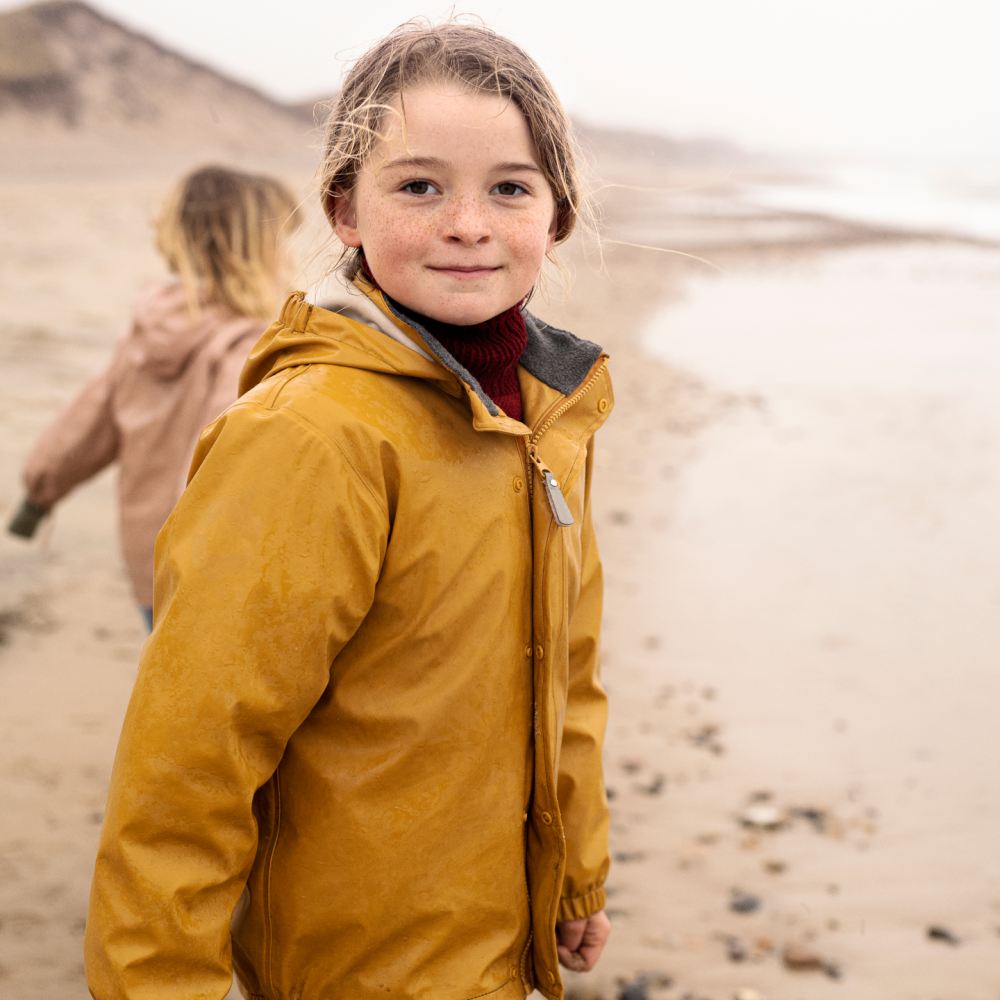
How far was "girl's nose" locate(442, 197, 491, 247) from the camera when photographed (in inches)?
54.5

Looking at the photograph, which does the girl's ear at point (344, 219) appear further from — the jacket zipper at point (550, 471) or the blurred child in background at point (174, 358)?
the blurred child in background at point (174, 358)

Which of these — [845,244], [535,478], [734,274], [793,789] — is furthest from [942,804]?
[845,244]

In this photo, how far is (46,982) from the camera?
2748mm

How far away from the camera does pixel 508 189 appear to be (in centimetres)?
146

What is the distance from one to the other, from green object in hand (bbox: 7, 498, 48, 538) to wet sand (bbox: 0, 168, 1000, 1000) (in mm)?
631

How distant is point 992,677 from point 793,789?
1521 mm

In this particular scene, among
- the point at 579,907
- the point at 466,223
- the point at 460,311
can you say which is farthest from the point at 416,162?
the point at 579,907

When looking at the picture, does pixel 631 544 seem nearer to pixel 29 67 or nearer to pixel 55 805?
pixel 55 805

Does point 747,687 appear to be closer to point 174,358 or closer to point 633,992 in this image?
point 633,992

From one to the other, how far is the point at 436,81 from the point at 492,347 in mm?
373

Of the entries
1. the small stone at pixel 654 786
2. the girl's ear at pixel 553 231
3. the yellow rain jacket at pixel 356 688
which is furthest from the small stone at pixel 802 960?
the girl's ear at pixel 553 231

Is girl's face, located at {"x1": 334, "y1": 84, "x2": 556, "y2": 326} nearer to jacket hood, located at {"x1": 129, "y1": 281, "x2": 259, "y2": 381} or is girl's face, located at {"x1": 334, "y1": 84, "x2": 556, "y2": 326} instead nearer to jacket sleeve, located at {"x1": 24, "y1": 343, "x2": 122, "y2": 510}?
jacket hood, located at {"x1": 129, "y1": 281, "x2": 259, "y2": 381}

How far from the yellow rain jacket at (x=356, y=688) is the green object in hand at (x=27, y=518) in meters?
2.07

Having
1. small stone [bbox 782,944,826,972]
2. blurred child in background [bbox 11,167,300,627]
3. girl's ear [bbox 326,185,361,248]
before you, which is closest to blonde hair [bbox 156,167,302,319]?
blurred child in background [bbox 11,167,300,627]
